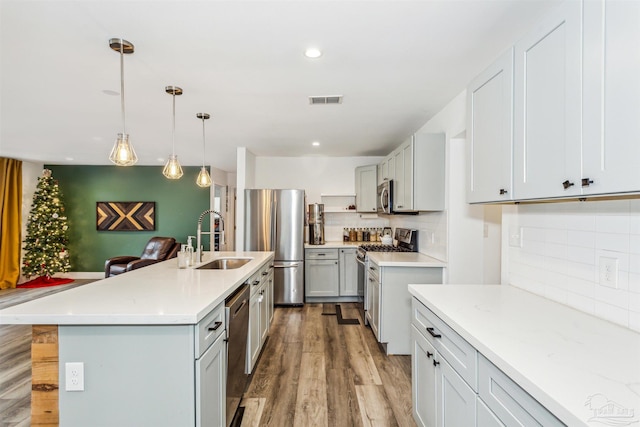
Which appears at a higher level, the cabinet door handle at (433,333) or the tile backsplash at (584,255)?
the tile backsplash at (584,255)

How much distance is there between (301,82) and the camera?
8.31 ft

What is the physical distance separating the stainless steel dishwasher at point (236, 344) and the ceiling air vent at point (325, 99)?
1.74 meters

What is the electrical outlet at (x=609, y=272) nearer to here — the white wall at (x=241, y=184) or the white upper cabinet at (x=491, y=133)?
the white upper cabinet at (x=491, y=133)

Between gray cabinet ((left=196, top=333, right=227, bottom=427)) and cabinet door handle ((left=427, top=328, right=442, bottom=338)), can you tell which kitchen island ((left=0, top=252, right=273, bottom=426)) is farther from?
cabinet door handle ((left=427, top=328, right=442, bottom=338))

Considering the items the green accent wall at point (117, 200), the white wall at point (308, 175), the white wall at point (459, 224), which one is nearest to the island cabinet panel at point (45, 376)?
the white wall at point (459, 224)

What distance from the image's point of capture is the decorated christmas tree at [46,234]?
6000mm

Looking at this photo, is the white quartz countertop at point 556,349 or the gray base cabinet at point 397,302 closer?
the white quartz countertop at point 556,349

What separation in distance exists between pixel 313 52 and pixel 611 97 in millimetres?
1573

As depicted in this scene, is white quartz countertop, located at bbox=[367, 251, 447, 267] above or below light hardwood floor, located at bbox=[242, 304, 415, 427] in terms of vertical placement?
above

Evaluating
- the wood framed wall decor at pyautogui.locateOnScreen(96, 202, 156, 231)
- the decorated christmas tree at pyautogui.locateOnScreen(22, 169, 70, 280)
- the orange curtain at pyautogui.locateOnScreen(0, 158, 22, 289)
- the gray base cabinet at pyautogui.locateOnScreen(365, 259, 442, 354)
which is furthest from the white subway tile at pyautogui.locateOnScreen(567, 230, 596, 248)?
the orange curtain at pyautogui.locateOnScreen(0, 158, 22, 289)

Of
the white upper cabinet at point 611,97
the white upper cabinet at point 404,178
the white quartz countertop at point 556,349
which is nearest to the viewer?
the white quartz countertop at point 556,349

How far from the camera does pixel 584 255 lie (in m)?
1.46

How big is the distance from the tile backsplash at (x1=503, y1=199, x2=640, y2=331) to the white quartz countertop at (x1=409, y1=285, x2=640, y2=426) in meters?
0.07

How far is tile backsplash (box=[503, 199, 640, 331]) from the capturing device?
1252 millimetres
